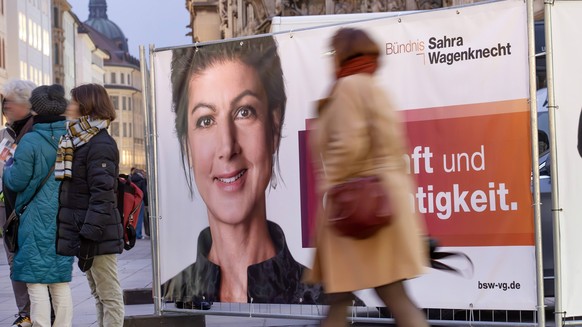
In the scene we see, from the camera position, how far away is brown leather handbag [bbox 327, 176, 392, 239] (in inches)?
211

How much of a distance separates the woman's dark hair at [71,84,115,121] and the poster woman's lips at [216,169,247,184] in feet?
3.41

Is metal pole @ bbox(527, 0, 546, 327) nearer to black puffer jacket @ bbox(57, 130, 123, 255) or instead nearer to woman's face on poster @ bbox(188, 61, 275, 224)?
woman's face on poster @ bbox(188, 61, 275, 224)

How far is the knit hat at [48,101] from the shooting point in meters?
8.44

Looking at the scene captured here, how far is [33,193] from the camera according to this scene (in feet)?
26.8

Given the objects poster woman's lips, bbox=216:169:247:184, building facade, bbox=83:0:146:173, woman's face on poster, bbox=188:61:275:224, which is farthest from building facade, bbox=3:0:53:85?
poster woman's lips, bbox=216:169:247:184

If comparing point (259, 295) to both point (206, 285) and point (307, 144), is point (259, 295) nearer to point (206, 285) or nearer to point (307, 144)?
point (206, 285)

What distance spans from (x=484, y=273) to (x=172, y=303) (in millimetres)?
2568

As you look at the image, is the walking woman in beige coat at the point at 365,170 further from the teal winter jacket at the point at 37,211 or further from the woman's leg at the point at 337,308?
the teal winter jacket at the point at 37,211

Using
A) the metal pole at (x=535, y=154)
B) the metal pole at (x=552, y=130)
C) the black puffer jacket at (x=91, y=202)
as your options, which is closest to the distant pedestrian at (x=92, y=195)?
the black puffer jacket at (x=91, y=202)

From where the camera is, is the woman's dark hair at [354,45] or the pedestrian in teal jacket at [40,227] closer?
the woman's dark hair at [354,45]

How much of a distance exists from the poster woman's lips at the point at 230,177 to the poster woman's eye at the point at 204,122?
0.37 m

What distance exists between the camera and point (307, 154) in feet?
27.4

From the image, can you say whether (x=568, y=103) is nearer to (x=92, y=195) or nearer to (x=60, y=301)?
(x=92, y=195)

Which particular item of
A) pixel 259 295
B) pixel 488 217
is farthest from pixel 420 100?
pixel 259 295
